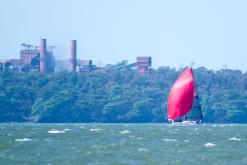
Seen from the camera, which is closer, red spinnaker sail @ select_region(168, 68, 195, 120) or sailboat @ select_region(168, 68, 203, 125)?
Answer: red spinnaker sail @ select_region(168, 68, 195, 120)

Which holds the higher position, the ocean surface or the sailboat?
the sailboat

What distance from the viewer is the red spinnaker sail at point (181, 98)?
131125mm

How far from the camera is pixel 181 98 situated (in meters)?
131

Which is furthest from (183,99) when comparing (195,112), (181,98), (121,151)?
(121,151)

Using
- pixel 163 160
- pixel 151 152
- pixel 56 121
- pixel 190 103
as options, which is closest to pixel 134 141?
pixel 151 152

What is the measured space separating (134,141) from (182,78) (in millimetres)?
46455

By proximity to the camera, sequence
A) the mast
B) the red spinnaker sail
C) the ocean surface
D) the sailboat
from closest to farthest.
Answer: the ocean surface < the red spinnaker sail < the sailboat < the mast

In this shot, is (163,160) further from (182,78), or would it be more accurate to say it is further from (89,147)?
(182,78)

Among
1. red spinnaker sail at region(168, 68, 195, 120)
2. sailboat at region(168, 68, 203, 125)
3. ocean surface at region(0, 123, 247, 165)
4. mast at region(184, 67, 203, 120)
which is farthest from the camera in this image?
mast at region(184, 67, 203, 120)

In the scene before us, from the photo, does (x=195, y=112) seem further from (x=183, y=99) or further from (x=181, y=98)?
(x=181, y=98)

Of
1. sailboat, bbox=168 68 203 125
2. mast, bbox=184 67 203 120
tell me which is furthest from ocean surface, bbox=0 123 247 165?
mast, bbox=184 67 203 120

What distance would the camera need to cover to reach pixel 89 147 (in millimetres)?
78750

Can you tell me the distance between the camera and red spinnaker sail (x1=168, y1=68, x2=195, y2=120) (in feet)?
430

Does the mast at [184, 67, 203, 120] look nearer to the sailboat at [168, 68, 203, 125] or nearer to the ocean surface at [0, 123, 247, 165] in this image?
the sailboat at [168, 68, 203, 125]
